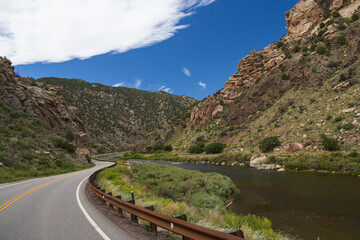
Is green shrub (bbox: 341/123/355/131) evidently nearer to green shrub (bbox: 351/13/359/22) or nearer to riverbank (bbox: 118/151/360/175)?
riverbank (bbox: 118/151/360/175)

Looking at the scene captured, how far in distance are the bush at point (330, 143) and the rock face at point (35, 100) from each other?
123ft

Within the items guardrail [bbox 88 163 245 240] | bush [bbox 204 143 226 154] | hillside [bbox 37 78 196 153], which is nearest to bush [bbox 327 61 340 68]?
bush [bbox 204 143 226 154]

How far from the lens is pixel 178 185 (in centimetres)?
1820

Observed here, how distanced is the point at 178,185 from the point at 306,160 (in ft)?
59.6

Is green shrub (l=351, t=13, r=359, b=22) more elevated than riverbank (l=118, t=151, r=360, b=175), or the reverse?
green shrub (l=351, t=13, r=359, b=22)

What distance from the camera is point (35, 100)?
43.2 metres

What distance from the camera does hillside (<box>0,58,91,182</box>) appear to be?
74.4ft

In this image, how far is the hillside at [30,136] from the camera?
22.7 m

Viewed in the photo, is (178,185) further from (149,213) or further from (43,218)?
(149,213)

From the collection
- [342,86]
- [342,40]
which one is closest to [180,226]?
[342,86]

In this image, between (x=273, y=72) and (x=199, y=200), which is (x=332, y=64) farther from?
(x=199, y=200)

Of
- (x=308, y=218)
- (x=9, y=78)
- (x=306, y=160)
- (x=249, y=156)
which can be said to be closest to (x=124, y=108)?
(x=9, y=78)

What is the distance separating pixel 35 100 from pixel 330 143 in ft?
168

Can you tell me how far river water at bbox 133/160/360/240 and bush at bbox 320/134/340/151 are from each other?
22.9ft
